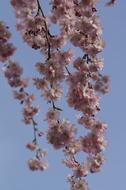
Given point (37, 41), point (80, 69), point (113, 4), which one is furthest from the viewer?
point (37, 41)

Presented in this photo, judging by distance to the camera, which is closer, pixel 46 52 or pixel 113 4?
pixel 113 4

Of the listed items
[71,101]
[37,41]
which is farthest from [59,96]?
[37,41]

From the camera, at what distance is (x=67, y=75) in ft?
52.6

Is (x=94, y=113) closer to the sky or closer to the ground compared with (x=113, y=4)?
closer to the ground

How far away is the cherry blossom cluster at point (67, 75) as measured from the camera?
52.1 feet

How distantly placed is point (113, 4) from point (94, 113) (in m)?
2.67

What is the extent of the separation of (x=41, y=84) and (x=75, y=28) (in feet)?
5.28

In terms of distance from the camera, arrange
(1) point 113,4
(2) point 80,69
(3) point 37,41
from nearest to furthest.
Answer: (1) point 113,4
(2) point 80,69
(3) point 37,41

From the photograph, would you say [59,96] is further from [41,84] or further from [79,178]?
[79,178]

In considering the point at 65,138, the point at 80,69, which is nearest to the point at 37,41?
the point at 80,69

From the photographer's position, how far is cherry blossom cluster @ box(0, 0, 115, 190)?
15.9 meters

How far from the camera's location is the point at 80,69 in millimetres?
16078

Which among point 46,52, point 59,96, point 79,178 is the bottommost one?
point 79,178

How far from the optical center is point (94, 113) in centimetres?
1627
